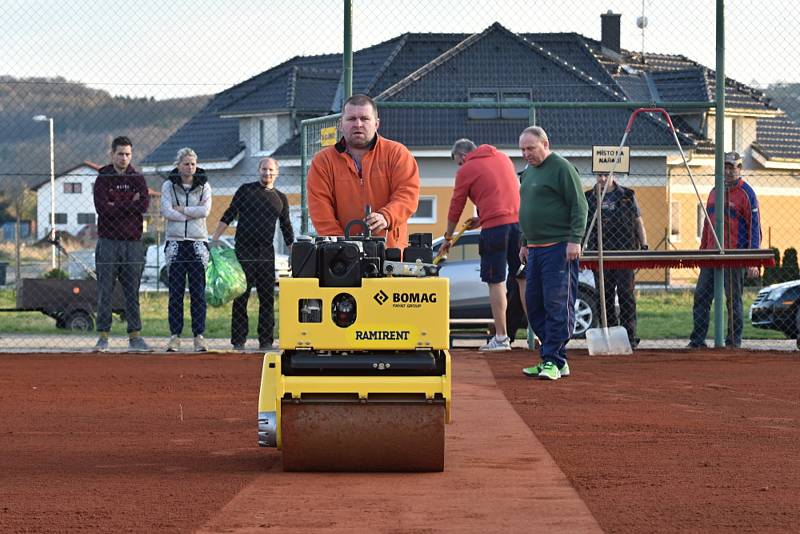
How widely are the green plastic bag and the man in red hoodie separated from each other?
7.59 ft

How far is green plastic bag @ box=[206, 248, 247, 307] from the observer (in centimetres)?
1474

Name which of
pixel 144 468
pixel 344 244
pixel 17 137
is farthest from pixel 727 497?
pixel 17 137

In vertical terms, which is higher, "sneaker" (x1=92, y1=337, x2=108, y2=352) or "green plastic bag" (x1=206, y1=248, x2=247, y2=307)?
"green plastic bag" (x1=206, y1=248, x2=247, y2=307)

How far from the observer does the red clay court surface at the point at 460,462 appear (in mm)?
5996

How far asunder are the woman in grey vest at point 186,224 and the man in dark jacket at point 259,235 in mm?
514

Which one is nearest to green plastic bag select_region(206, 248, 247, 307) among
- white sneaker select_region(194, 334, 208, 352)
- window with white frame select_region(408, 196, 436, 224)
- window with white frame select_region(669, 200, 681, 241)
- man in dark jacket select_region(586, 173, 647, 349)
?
white sneaker select_region(194, 334, 208, 352)

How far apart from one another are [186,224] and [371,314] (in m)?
7.77

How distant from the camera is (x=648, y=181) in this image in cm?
3466

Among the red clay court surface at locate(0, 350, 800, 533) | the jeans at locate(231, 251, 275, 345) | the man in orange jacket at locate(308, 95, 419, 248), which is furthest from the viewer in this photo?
the jeans at locate(231, 251, 275, 345)

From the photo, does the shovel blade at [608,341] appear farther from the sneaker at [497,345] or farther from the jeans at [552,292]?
the jeans at [552,292]

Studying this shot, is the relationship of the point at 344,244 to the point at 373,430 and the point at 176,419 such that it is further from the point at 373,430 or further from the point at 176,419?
A: the point at 176,419

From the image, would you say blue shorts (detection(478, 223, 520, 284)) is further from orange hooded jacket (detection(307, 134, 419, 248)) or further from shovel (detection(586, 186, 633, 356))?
orange hooded jacket (detection(307, 134, 419, 248))

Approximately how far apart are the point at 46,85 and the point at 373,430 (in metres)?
10.3

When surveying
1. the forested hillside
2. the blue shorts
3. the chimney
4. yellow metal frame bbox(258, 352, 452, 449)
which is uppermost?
the chimney
